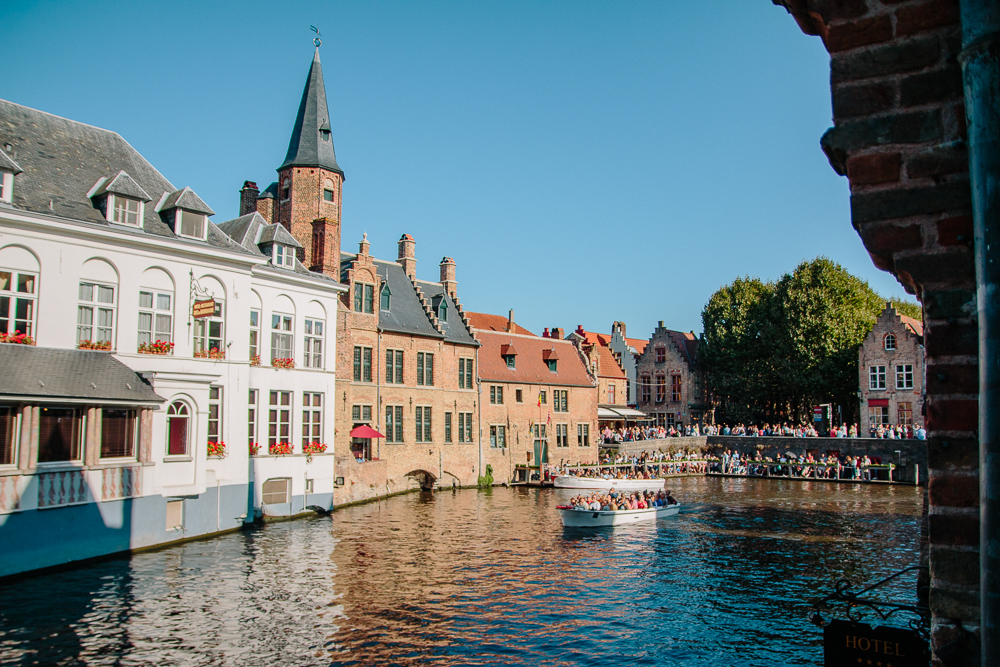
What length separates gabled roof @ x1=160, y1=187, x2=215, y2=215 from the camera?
944 inches

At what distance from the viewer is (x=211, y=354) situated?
952 inches

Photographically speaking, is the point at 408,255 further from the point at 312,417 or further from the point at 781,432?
the point at 781,432

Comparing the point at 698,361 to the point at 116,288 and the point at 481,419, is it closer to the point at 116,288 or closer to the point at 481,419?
the point at 481,419

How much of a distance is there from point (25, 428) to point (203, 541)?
22.9 ft

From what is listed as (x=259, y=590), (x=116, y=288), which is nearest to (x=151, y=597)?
(x=259, y=590)

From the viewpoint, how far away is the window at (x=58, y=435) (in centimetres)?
1945

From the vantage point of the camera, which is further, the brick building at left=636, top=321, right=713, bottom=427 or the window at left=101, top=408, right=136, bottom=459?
the brick building at left=636, top=321, right=713, bottom=427

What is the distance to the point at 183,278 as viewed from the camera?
2362cm

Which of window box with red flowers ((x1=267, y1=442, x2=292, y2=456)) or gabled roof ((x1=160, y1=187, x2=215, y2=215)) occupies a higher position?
gabled roof ((x1=160, y1=187, x2=215, y2=215))

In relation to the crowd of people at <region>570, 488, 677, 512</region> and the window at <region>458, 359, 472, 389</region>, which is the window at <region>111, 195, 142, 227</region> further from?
the window at <region>458, 359, 472, 389</region>

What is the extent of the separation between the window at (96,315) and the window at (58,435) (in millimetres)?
2330

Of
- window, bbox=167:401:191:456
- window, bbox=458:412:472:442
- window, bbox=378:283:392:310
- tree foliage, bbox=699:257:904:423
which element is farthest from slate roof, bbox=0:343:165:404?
tree foliage, bbox=699:257:904:423

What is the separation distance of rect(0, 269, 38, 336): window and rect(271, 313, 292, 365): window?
963 cm

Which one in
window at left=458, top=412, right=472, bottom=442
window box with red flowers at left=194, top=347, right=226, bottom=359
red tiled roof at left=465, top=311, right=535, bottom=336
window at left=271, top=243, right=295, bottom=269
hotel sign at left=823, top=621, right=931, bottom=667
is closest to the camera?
hotel sign at left=823, top=621, right=931, bottom=667
